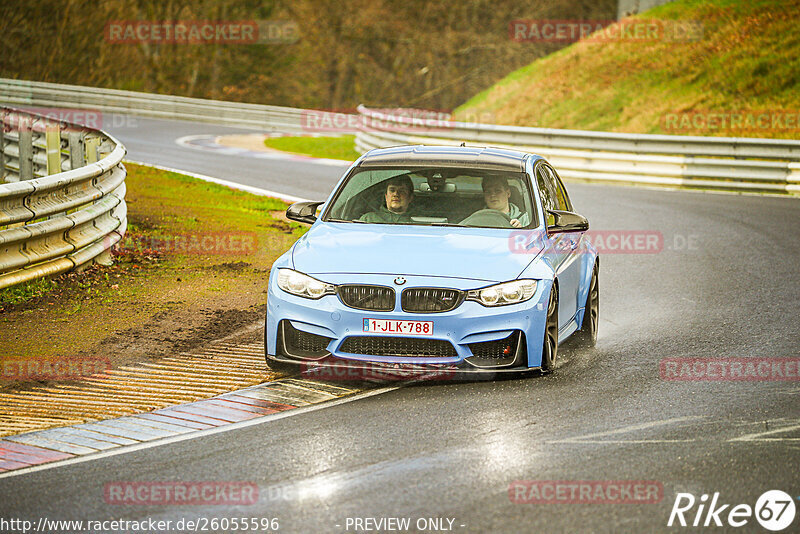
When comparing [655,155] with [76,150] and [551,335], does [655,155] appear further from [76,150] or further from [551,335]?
[551,335]

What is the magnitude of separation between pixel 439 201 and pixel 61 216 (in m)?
4.05

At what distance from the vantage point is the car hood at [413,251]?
759 cm

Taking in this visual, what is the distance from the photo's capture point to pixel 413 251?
784 centimetres

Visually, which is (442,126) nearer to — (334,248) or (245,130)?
(245,130)

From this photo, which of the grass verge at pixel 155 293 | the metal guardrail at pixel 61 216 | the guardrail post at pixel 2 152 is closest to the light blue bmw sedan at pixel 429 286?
the grass verge at pixel 155 293

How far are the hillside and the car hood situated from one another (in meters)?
22.3

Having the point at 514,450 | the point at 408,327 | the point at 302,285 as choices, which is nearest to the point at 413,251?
the point at 408,327

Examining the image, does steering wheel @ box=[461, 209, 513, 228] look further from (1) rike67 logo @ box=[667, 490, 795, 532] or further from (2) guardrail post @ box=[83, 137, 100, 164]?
(2) guardrail post @ box=[83, 137, 100, 164]

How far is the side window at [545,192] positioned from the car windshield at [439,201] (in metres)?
0.18

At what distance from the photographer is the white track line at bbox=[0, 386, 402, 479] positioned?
5.96 m

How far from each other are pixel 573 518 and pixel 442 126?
21584 millimetres

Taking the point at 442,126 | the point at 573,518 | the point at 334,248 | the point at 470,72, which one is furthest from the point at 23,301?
the point at 470,72

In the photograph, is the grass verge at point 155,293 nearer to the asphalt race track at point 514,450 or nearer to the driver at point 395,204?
the driver at point 395,204

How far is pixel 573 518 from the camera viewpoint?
5.13m
